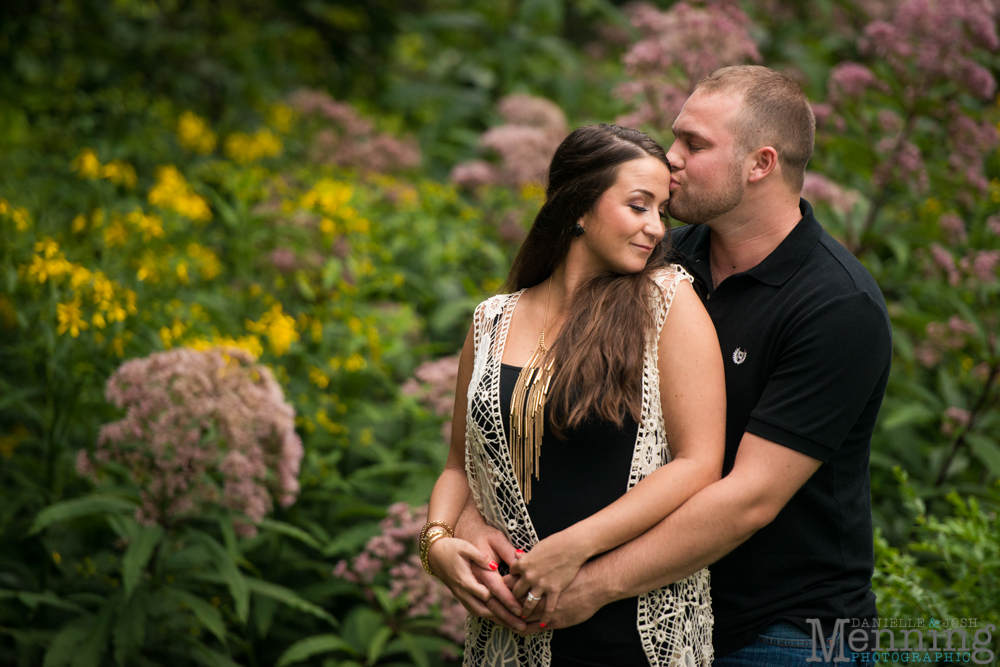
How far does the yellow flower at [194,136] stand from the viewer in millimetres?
5477

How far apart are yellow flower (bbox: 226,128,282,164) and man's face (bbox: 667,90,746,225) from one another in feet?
13.7

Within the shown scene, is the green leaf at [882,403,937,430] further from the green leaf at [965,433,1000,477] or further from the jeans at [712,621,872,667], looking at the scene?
the jeans at [712,621,872,667]

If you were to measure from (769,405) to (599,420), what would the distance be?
15.2 inches

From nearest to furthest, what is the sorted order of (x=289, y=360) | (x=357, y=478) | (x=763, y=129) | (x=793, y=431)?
1. (x=793, y=431)
2. (x=763, y=129)
3. (x=357, y=478)
4. (x=289, y=360)

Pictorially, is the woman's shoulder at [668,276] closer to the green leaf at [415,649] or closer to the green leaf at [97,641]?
the green leaf at [415,649]

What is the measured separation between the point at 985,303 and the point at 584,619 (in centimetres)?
271

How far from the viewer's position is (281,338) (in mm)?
3225

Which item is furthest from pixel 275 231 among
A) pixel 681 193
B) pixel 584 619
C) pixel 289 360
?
pixel 584 619

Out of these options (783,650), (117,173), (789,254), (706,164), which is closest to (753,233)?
(789,254)

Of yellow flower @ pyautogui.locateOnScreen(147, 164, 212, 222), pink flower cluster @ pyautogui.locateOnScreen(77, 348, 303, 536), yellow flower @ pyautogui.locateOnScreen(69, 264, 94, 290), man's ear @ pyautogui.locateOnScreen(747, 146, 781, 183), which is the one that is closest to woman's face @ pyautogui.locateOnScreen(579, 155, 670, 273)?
man's ear @ pyautogui.locateOnScreen(747, 146, 781, 183)

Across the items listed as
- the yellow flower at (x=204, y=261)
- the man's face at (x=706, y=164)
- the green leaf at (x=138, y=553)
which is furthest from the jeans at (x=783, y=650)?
the yellow flower at (x=204, y=261)

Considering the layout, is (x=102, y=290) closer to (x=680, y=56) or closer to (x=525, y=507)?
(x=525, y=507)

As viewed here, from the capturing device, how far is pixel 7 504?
2.87m

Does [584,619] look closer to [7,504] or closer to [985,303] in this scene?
[7,504]
